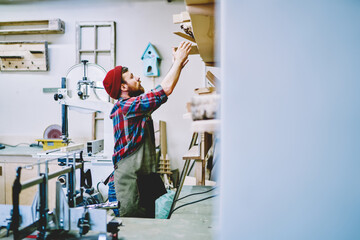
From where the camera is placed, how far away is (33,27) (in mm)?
3717

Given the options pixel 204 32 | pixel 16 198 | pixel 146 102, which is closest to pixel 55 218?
pixel 16 198

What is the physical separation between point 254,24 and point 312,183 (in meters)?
0.46

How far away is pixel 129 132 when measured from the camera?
1.70m

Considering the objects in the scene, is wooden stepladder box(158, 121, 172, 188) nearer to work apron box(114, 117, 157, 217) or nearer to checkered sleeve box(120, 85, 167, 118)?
work apron box(114, 117, 157, 217)

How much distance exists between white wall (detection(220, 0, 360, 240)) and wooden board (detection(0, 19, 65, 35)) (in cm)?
353

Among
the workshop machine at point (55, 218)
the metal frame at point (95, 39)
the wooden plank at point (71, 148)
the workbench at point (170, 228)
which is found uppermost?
→ the metal frame at point (95, 39)

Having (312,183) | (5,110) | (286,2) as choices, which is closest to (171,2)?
(5,110)

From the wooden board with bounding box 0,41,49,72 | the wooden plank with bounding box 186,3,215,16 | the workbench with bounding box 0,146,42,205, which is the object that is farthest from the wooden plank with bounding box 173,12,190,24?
the wooden board with bounding box 0,41,49,72

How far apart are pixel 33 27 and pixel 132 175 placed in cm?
319

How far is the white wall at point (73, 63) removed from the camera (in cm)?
358

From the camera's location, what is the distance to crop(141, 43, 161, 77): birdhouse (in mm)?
3457

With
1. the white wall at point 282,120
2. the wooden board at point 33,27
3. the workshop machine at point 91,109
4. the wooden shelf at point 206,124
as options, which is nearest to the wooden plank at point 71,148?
the workshop machine at point 91,109

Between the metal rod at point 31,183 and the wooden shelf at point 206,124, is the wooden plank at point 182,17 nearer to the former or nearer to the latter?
the wooden shelf at point 206,124

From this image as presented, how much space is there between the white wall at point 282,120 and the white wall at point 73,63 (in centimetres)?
283
